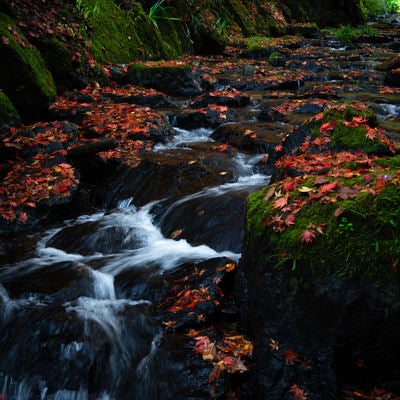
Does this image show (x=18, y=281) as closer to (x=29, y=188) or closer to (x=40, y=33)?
(x=29, y=188)

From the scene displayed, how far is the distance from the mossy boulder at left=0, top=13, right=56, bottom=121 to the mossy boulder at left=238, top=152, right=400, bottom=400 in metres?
6.60

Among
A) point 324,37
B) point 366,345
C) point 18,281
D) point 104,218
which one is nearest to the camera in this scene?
point 366,345

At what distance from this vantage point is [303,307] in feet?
8.87

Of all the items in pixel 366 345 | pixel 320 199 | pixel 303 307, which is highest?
pixel 320 199

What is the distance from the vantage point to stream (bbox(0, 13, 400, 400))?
3.14m

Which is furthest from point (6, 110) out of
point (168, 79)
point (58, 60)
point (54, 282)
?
point (168, 79)

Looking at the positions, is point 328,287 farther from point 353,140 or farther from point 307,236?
point 353,140

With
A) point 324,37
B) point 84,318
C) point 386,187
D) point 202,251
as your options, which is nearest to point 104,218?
point 202,251

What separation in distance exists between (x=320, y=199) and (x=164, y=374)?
6.03ft

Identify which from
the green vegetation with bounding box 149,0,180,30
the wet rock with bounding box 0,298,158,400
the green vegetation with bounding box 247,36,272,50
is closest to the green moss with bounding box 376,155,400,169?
the wet rock with bounding box 0,298,158,400

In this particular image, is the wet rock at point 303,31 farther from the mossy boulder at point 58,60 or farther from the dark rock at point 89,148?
the dark rock at point 89,148

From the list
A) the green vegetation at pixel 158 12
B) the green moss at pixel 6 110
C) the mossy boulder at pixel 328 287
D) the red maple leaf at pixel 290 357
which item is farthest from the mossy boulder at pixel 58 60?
the red maple leaf at pixel 290 357

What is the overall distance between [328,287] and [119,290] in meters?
2.38

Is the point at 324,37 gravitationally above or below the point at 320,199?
below
